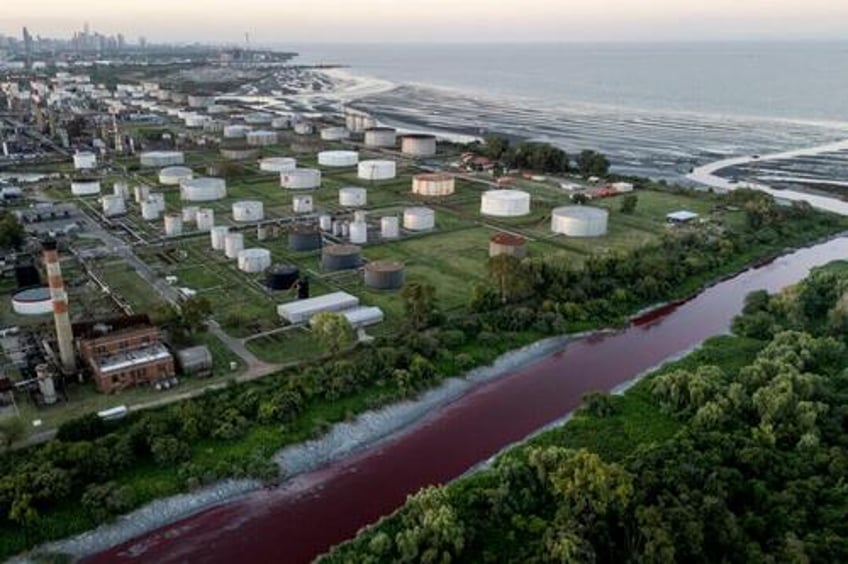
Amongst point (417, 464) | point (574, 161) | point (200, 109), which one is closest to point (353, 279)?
point (417, 464)

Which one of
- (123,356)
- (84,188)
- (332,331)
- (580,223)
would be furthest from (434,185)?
(123,356)

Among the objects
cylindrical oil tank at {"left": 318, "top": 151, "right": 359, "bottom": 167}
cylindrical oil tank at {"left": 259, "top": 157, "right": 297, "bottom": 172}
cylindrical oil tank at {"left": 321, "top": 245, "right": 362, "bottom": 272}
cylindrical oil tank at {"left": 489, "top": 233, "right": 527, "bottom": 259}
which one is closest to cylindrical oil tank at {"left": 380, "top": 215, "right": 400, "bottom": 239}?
cylindrical oil tank at {"left": 321, "top": 245, "right": 362, "bottom": 272}

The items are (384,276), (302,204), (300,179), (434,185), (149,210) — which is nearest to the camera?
(384,276)

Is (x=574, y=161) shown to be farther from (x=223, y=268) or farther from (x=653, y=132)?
(x=223, y=268)

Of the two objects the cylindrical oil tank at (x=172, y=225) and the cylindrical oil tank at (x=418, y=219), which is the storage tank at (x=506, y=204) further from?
the cylindrical oil tank at (x=172, y=225)

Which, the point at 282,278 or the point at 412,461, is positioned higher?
the point at 282,278

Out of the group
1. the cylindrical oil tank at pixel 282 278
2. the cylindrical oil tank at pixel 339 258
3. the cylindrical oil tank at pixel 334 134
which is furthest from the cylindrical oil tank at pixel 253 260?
the cylindrical oil tank at pixel 334 134

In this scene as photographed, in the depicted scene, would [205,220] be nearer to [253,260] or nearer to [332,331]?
[253,260]
